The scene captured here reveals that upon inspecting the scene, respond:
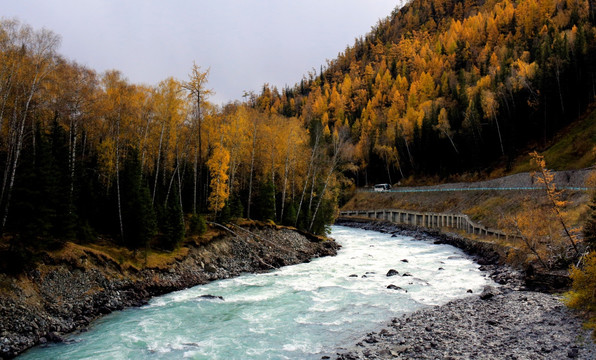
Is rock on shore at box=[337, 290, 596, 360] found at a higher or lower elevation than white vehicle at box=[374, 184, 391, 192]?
lower

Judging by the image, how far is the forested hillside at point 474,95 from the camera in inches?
2381

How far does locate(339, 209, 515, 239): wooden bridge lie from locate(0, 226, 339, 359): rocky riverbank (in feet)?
85.3

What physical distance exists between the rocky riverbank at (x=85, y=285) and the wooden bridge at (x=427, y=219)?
2601cm

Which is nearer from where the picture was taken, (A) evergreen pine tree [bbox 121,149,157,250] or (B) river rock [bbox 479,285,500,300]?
(B) river rock [bbox 479,285,500,300]

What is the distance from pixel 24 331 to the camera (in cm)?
1421

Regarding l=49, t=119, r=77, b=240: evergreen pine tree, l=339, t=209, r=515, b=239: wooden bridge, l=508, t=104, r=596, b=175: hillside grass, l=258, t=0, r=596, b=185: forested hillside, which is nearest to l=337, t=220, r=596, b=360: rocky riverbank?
l=49, t=119, r=77, b=240: evergreen pine tree

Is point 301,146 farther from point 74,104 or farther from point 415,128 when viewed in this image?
point 415,128

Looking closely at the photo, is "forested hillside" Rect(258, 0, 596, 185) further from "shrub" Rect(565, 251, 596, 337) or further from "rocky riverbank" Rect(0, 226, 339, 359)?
"shrub" Rect(565, 251, 596, 337)

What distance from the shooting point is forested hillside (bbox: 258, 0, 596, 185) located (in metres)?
60.5

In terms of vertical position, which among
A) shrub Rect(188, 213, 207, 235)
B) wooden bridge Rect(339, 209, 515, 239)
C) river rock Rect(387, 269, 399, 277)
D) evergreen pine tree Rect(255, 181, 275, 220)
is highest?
evergreen pine tree Rect(255, 181, 275, 220)

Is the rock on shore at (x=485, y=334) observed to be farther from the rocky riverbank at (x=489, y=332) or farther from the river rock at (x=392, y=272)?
the river rock at (x=392, y=272)

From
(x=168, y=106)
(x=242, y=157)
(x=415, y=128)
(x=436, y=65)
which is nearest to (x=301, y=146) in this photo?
(x=242, y=157)

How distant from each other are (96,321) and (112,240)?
823cm

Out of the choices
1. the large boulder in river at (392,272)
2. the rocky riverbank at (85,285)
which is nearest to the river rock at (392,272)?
the large boulder in river at (392,272)
